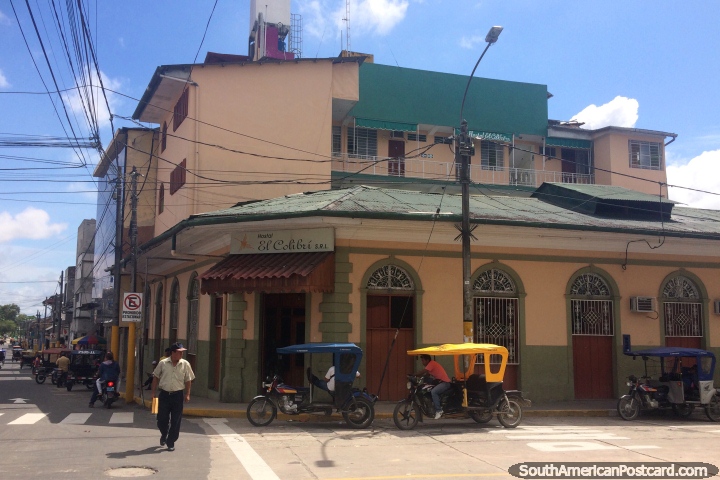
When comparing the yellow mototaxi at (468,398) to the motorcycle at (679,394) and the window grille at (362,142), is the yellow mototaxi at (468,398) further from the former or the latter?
the window grille at (362,142)

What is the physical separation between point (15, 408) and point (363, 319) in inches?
361

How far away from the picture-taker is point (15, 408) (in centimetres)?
1728

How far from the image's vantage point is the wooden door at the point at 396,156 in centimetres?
3284

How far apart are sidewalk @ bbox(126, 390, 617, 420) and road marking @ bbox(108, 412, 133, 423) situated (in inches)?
49.0

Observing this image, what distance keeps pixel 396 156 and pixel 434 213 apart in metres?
17.0

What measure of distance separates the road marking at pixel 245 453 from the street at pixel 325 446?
0.05 ft

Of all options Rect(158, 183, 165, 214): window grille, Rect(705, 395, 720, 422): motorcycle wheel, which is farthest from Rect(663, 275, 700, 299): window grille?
Rect(158, 183, 165, 214): window grille

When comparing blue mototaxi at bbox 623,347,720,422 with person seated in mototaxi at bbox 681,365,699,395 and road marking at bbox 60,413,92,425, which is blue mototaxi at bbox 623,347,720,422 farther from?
road marking at bbox 60,413,92,425

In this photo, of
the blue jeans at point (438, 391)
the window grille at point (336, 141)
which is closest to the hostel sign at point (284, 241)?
the blue jeans at point (438, 391)

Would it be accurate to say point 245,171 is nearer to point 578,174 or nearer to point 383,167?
point 383,167

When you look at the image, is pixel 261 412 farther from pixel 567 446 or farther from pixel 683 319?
pixel 683 319

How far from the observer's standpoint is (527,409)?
16.5 metres

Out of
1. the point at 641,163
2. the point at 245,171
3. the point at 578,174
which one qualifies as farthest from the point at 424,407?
the point at 641,163

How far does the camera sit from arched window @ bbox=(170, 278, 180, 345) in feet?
76.8
